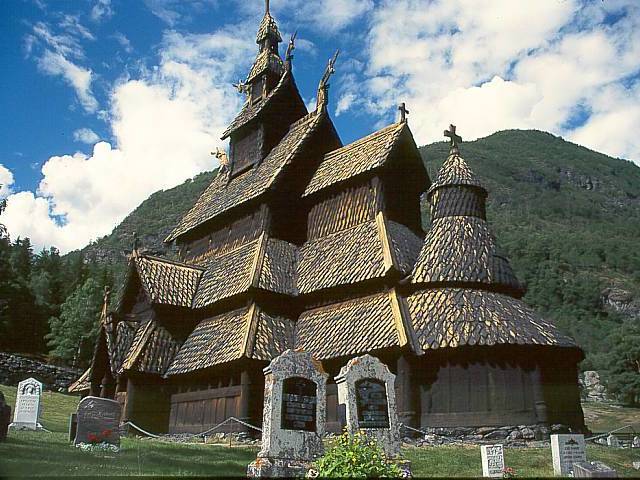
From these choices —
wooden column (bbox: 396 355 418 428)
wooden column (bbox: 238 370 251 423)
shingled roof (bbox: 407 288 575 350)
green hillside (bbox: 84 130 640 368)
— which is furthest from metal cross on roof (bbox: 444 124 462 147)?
green hillside (bbox: 84 130 640 368)

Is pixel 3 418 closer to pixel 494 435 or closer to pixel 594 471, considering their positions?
pixel 594 471

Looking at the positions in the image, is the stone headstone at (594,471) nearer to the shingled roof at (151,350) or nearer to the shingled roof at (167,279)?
the shingled roof at (151,350)

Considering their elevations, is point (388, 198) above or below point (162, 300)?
above

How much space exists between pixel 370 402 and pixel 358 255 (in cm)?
869

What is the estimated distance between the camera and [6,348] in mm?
52312

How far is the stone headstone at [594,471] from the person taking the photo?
10.6 meters

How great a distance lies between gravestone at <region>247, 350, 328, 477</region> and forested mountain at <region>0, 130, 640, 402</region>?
44196mm

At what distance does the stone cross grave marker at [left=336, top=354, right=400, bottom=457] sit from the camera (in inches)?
523

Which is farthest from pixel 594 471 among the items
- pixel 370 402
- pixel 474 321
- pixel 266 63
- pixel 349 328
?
pixel 266 63

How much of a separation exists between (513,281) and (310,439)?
9983mm

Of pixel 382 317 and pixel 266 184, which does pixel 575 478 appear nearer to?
pixel 382 317

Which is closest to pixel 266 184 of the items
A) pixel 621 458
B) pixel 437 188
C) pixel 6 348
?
pixel 437 188

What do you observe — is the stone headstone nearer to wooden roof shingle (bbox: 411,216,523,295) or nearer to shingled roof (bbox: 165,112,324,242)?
wooden roof shingle (bbox: 411,216,523,295)

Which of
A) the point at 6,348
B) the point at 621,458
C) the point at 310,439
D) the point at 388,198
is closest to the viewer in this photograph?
the point at 310,439
